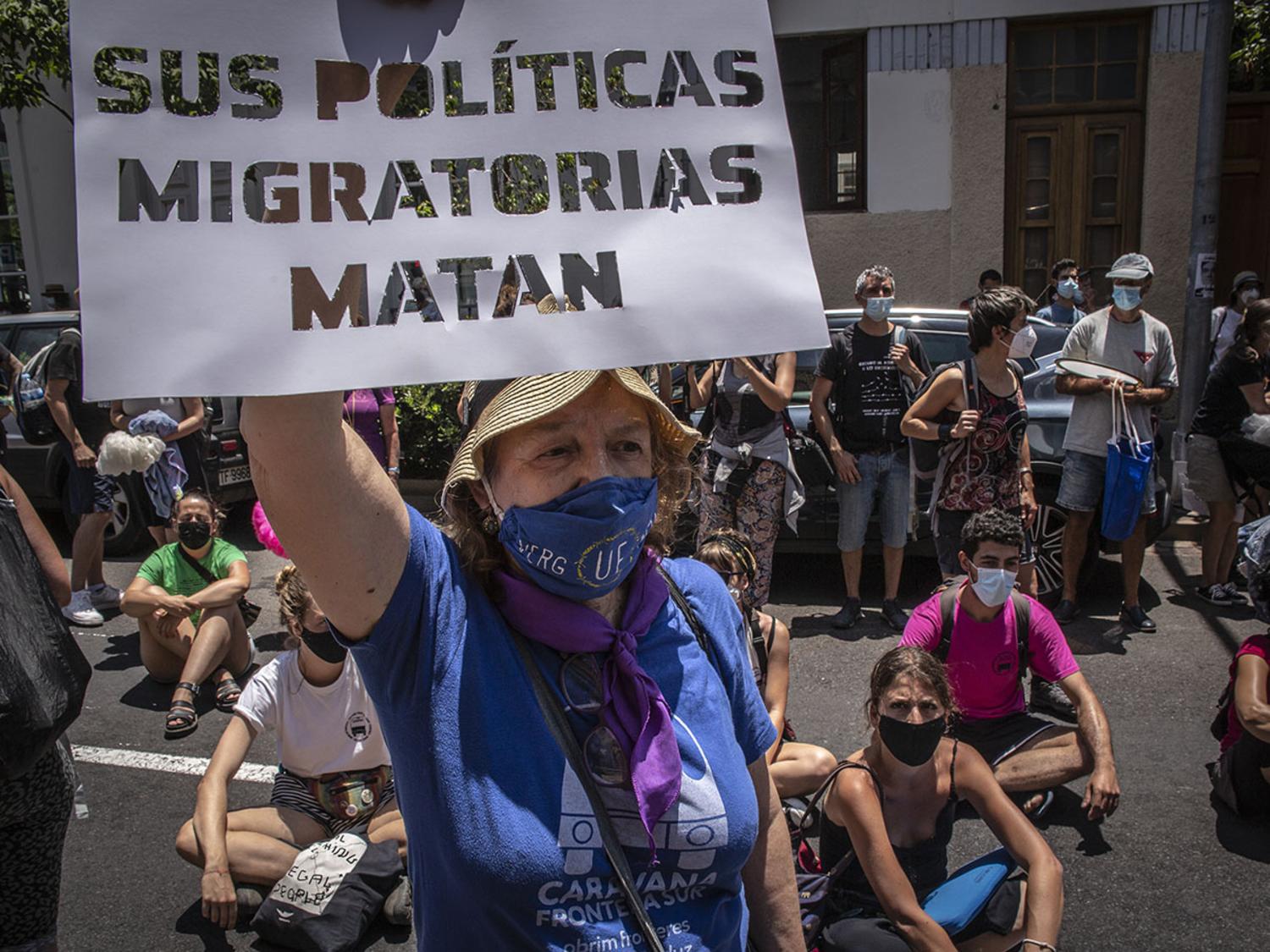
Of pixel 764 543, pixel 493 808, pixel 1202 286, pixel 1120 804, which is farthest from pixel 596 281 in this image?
pixel 1202 286

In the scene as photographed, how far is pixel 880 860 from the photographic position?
3307mm

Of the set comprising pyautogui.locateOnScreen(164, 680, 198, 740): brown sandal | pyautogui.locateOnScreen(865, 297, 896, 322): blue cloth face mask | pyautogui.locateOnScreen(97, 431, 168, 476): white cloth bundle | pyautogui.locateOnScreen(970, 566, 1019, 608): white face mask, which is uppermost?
pyautogui.locateOnScreen(865, 297, 896, 322): blue cloth face mask

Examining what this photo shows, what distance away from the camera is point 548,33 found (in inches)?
56.7

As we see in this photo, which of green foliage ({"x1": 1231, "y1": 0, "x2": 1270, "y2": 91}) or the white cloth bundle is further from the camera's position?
green foliage ({"x1": 1231, "y1": 0, "x2": 1270, "y2": 91})

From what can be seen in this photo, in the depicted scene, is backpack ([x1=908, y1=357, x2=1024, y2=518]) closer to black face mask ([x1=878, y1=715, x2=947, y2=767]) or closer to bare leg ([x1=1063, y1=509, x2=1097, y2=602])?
bare leg ([x1=1063, y1=509, x2=1097, y2=602])

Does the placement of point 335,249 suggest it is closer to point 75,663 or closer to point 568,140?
point 568,140

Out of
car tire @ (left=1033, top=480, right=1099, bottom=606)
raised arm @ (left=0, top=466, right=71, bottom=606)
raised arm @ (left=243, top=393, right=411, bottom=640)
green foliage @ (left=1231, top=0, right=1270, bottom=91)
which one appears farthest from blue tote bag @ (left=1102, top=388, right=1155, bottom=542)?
green foliage @ (left=1231, top=0, right=1270, bottom=91)

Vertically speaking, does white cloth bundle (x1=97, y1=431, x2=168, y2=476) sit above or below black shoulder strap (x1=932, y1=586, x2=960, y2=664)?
above

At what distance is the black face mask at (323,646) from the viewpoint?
13.3 feet

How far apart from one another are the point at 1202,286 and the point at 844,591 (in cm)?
402

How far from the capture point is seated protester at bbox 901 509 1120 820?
172 inches

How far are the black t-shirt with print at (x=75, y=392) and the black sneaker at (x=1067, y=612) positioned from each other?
6.44 metres

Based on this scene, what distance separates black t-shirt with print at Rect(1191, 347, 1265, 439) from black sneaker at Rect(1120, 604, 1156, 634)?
123 centimetres

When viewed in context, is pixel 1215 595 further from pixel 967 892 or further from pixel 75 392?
pixel 75 392
